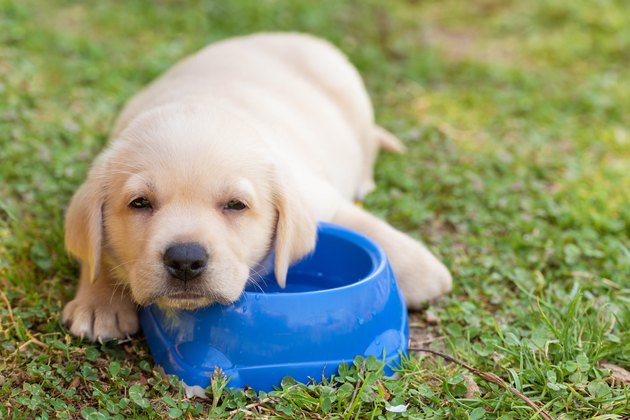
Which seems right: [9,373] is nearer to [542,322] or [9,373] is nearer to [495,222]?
[542,322]

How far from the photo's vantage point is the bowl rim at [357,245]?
140 inches

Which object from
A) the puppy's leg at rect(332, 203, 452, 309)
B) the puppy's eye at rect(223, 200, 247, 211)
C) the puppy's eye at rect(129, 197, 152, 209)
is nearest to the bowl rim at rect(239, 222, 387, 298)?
the puppy's leg at rect(332, 203, 452, 309)

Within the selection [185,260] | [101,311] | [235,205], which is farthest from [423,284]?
[101,311]

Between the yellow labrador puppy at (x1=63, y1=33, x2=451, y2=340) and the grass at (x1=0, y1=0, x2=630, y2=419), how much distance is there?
0.99 feet

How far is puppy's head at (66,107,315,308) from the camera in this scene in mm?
3443

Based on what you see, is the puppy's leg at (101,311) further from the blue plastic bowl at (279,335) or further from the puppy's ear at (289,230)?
the puppy's ear at (289,230)

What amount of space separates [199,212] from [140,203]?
1.05 ft

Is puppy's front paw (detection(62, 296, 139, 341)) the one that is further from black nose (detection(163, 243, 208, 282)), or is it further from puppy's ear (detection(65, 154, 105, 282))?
black nose (detection(163, 243, 208, 282))

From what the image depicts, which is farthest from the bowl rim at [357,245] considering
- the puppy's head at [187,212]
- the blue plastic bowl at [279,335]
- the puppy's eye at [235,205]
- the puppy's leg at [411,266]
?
the puppy's eye at [235,205]

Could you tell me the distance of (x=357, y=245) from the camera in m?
4.16

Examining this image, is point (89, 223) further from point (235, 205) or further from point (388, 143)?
point (388, 143)

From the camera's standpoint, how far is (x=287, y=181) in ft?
13.1

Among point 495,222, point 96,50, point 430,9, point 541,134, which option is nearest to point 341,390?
point 495,222

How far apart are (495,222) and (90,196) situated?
9.18ft
